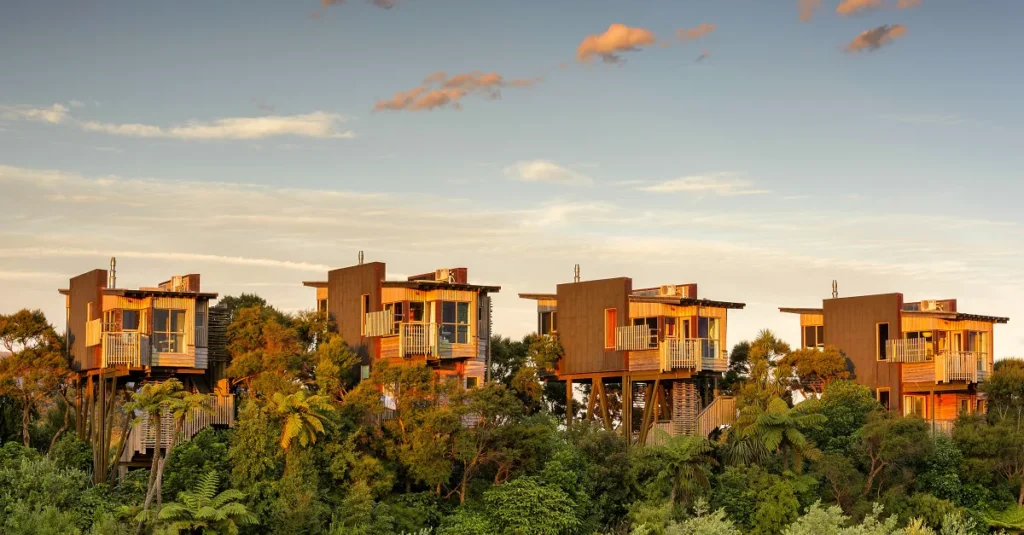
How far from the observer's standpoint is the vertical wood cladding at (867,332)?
65.7m

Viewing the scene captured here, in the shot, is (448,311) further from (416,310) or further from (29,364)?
(29,364)

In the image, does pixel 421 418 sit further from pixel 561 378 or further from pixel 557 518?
pixel 561 378

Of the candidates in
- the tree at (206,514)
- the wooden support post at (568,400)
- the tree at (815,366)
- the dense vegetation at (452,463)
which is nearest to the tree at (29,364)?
the dense vegetation at (452,463)

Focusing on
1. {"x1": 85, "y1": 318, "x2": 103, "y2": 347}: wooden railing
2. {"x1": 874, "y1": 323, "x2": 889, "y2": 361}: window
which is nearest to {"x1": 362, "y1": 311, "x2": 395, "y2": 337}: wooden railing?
{"x1": 85, "y1": 318, "x2": 103, "y2": 347}: wooden railing

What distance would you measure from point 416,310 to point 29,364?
44.2ft

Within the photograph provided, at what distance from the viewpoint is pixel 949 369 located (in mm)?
63812

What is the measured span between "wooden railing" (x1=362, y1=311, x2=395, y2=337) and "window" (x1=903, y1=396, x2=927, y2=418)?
22.6m

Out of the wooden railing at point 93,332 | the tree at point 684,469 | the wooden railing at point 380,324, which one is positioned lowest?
the tree at point 684,469

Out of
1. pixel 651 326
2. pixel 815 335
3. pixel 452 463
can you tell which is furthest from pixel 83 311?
pixel 815 335

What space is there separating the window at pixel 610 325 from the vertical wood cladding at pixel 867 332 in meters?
11.7

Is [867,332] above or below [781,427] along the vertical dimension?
above

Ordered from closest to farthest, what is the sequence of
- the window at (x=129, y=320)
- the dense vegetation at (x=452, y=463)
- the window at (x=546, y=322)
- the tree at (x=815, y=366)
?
1. the dense vegetation at (x=452, y=463)
2. the window at (x=129, y=320)
3. the tree at (x=815, y=366)
4. the window at (x=546, y=322)

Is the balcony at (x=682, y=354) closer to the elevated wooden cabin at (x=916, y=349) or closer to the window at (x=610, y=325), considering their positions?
the window at (x=610, y=325)

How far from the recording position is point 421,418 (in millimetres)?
51812
